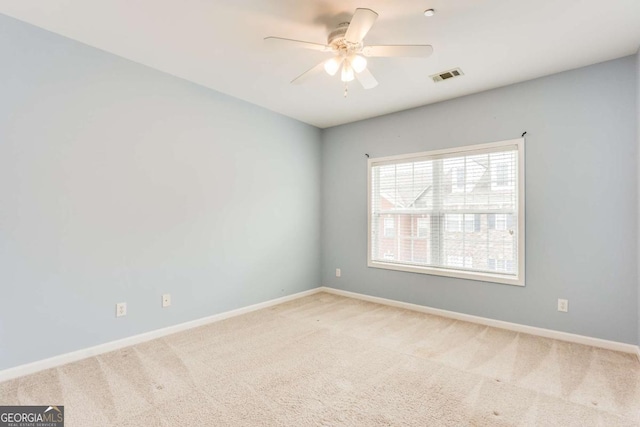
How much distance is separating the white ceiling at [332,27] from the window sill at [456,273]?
206 cm

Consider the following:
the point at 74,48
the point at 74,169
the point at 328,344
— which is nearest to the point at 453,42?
the point at 328,344

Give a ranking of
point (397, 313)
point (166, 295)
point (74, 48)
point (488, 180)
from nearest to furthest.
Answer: point (74, 48) < point (166, 295) < point (488, 180) < point (397, 313)

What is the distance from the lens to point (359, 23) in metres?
1.92

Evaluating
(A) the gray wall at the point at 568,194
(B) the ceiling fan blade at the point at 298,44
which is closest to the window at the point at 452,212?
(A) the gray wall at the point at 568,194

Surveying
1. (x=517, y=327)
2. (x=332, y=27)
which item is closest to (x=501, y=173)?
(x=517, y=327)

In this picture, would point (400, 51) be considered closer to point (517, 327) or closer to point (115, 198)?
point (115, 198)

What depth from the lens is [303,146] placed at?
4684 millimetres

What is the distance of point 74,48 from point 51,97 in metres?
0.46

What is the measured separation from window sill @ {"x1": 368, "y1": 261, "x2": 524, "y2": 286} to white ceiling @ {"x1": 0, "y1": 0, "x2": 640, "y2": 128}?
81.1 inches

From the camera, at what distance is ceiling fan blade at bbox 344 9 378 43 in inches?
72.2

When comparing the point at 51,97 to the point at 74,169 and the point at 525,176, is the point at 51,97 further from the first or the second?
the point at 525,176

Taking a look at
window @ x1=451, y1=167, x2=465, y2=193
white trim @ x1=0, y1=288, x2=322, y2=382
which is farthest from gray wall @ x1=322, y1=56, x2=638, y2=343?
white trim @ x1=0, y1=288, x2=322, y2=382

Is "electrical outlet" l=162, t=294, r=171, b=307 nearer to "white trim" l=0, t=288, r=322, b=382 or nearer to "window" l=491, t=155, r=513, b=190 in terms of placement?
"white trim" l=0, t=288, r=322, b=382

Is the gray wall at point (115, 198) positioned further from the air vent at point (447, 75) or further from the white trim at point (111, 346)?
the air vent at point (447, 75)
